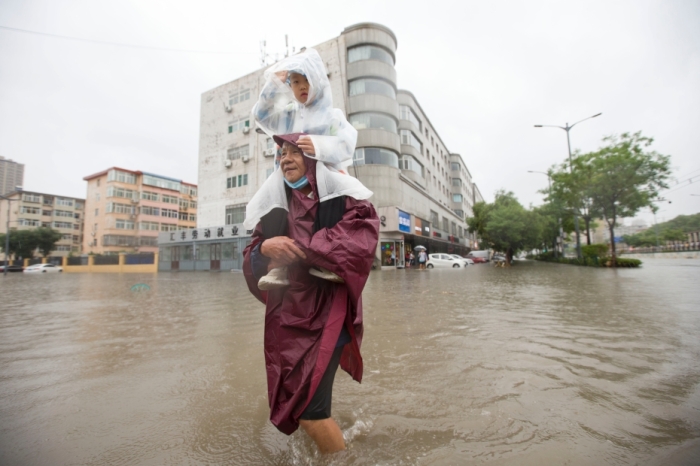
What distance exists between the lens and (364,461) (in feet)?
4.83

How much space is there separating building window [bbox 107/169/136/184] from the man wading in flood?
187ft

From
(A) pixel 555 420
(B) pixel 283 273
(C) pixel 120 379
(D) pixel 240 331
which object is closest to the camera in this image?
(B) pixel 283 273

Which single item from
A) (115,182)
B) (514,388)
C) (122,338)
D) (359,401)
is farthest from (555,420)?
A: (115,182)

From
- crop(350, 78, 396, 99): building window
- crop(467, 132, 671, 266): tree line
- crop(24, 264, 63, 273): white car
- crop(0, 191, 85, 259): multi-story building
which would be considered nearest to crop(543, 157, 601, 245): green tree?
crop(467, 132, 671, 266): tree line

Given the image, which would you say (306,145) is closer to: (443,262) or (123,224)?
(443,262)

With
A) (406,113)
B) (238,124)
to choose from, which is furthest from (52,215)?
(406,113)

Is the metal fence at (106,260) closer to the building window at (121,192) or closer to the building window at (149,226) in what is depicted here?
the building window at (149,226)

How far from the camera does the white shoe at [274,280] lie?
135 cm

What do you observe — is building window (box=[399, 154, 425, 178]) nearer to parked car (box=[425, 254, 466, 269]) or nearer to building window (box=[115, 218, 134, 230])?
parked car (box=[425, 254, 466, 269])

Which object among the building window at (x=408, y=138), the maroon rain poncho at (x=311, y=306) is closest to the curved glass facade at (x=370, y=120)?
the building window at (x=408, y=138)

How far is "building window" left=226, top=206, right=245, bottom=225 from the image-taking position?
2921cm

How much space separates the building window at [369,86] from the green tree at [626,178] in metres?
15.6

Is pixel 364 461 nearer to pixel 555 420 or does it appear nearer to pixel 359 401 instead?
pixel 359 401

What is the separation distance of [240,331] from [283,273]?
326 cm
